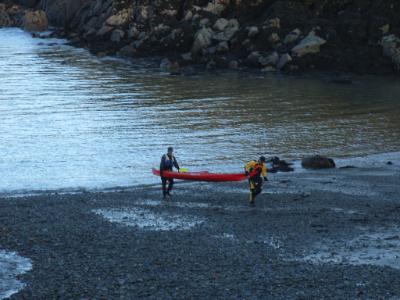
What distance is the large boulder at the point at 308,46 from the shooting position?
6149 centimetres

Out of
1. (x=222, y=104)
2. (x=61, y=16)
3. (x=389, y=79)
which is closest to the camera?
(x=222, y=104)

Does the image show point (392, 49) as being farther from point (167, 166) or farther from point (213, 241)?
point (213, 241)

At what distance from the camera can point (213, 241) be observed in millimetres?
20703

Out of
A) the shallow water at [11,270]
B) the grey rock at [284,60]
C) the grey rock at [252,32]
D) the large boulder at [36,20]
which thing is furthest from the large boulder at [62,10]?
the shallow water at [11,270]

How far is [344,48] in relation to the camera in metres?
63.2

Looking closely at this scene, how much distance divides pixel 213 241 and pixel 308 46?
4351cm

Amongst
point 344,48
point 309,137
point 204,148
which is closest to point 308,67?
point 344,48

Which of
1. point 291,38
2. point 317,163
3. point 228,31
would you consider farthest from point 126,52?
point 317,163

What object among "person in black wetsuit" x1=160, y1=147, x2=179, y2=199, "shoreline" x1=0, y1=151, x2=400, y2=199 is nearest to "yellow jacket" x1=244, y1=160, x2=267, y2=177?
"person in black wetsuit" x1=160, y1=147, x2=179, y2=199

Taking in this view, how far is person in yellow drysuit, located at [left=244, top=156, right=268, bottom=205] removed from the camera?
81.7 ft

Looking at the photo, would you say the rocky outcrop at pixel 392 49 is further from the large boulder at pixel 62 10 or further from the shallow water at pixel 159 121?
the large boulder at pixel 62 10

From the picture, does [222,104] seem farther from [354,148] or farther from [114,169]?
[114,169]

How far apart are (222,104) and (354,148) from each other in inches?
556

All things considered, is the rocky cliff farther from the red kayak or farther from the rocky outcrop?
the red kayak
